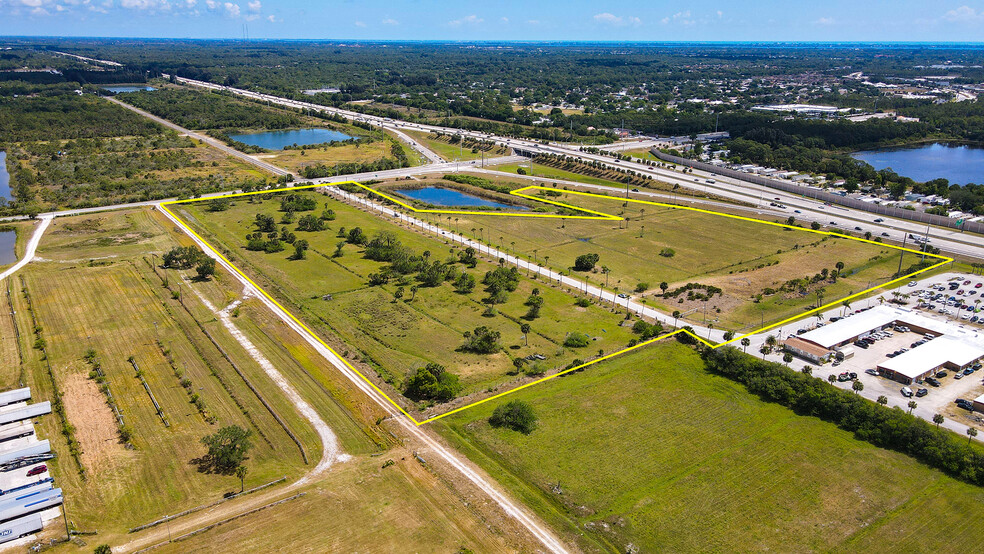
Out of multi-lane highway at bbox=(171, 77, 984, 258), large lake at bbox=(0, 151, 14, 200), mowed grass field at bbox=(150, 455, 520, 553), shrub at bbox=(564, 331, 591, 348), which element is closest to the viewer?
mowed grass field at bbox=(150, 455, 520, 553)

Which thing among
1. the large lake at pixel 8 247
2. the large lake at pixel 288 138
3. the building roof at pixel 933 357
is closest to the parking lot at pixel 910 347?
the building roof at pixel 933 357

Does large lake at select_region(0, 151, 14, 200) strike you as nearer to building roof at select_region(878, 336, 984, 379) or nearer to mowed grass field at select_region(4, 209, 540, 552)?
mowed grass field at select_region(4, 209, 540, 552)

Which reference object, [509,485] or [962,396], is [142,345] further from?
[962,396]

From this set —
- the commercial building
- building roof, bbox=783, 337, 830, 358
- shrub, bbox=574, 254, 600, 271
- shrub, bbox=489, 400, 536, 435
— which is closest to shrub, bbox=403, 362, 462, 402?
shrub, bbox=489, 400, 536, 435

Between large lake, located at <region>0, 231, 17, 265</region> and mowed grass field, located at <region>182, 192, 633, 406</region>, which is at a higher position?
large lake, located at <region>0, 231, 17, 265</region>

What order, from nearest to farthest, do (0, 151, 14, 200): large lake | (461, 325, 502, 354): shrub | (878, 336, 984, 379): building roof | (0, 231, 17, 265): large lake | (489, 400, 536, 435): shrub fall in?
(489, 400, 536, 435): shrub
(878, 336, 984, 379): building roof
(461, 325, 502, 354): shrub
(0, 231, 17, 265): large lake
(0, 151, 14, 200): large lake

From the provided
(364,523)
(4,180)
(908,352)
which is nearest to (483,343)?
(364,523)

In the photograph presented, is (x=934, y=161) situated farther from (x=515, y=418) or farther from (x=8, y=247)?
(x=8, y=247)

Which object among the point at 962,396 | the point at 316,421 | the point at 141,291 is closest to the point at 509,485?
the point at 316,421
